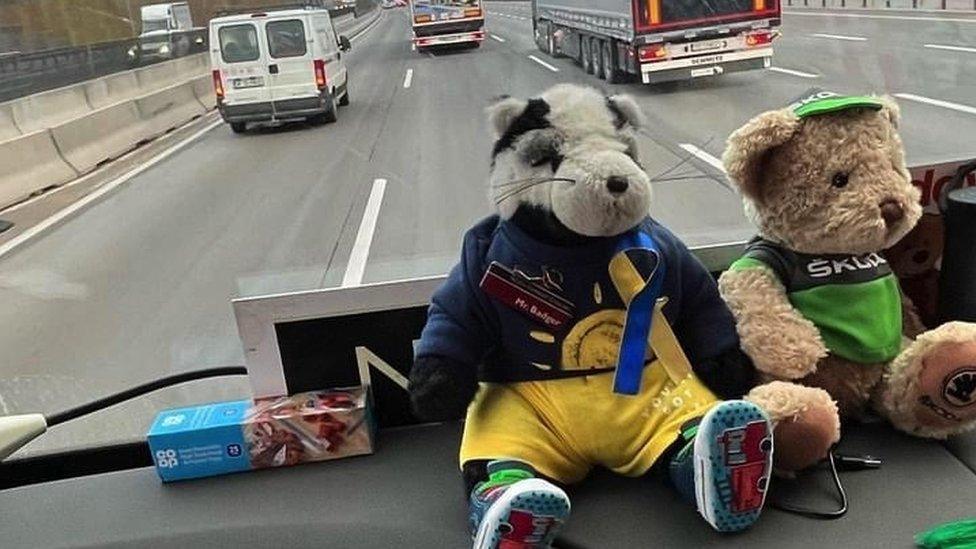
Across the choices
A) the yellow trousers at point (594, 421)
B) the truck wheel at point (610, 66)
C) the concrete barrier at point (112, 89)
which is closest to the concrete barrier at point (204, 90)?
the concrete barrier at point (112, 89)

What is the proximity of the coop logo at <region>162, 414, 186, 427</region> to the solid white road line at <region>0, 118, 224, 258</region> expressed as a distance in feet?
11.5

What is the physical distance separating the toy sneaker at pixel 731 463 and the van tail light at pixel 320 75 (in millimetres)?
7173

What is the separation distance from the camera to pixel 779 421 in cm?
166

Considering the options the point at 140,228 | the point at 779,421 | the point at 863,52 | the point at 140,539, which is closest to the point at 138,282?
the point at 140,228

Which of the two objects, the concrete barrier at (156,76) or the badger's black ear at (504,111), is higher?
the badger's black ear at (504,111)

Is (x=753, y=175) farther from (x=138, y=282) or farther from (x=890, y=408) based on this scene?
(x=138, y=282)

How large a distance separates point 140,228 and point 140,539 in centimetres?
380

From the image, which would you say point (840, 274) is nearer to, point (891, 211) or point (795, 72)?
point (891, 211)

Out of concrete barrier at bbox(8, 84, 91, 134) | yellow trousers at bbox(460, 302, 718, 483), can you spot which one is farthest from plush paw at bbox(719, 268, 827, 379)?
concrete barrier at bbox(8, 84, 91, 134)

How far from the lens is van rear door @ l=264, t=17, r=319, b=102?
8.46 meters

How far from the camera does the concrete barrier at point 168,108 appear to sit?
10516mm

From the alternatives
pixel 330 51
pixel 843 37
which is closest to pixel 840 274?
pixel 843 37

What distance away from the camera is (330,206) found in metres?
5.09

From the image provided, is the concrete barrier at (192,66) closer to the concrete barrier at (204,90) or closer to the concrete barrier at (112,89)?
the concrete barrier at (204,90)
